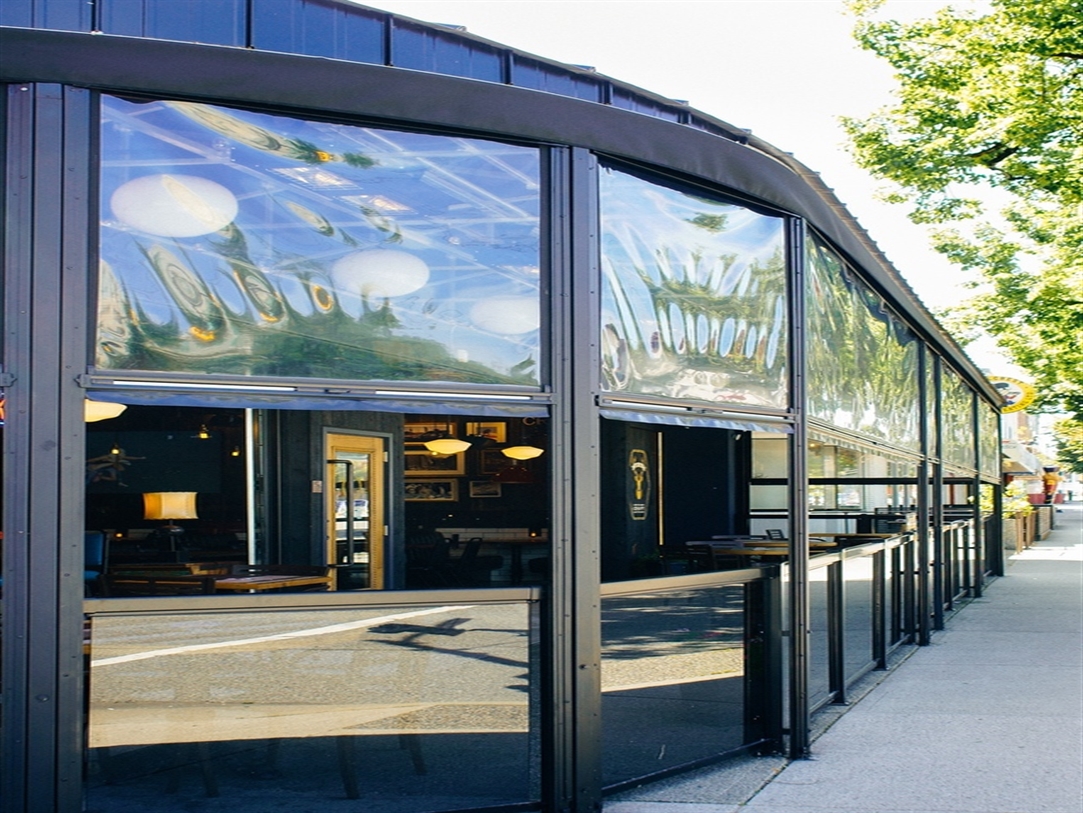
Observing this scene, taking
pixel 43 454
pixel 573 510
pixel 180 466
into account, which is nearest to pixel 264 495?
pixel 180 466

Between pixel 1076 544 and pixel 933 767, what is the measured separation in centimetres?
3062

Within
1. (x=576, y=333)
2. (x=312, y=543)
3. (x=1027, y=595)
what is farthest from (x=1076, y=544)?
(x=576, y=333)

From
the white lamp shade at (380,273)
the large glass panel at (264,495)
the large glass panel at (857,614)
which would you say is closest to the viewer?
the white lamp shade at (380,273)

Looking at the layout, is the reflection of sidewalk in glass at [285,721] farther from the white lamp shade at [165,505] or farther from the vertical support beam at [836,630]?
the white lamp shade at [165,505]

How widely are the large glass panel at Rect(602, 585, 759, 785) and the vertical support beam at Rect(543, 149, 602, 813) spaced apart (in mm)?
221

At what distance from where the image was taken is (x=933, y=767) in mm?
6801

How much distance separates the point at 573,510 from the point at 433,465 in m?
18.6

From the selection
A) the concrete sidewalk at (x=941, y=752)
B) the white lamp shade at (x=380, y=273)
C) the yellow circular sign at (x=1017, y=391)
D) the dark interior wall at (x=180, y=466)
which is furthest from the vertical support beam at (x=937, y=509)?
the yellow circular sign at (x=1017, y=391)

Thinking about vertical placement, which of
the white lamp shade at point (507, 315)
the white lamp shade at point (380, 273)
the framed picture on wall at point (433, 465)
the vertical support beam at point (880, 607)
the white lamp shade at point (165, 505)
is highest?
the white lamp shade at point (380, 273)

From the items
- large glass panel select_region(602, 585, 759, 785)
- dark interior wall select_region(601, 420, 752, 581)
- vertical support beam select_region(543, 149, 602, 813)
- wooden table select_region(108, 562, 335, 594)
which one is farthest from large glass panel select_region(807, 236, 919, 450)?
dark interior wall select_region(601, 420, 752, 581)

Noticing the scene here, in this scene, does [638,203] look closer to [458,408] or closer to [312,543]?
[458,408]

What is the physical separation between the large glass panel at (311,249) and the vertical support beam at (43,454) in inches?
5.7

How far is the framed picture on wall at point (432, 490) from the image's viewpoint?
77.6ft

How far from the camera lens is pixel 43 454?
4414 mm
